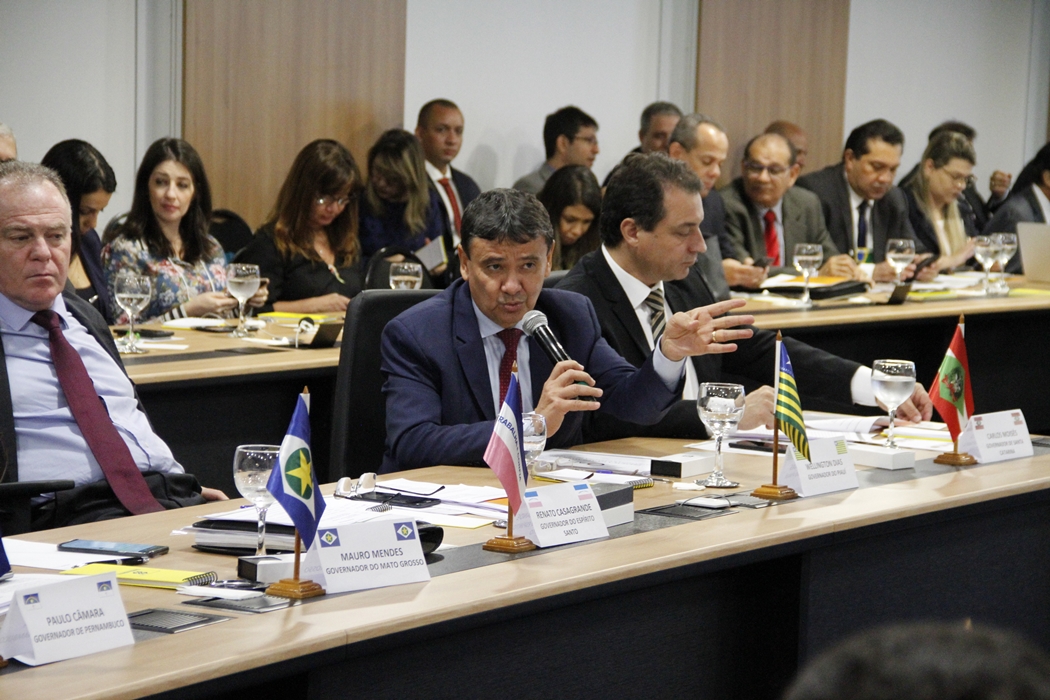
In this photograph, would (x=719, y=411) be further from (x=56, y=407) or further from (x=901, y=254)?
(x=901, y=254)

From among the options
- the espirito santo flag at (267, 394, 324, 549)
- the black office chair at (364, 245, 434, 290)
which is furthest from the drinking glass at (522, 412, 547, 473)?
the black office chair at (364, 245, 434, 290)

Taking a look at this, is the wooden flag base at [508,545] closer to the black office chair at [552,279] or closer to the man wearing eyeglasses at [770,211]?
the black office chair at [552,279]

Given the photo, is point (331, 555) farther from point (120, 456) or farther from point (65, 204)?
point (65, 204)

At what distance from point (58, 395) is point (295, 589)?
1.00 m

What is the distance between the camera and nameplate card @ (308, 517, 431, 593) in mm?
1680

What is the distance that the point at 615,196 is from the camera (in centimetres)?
336

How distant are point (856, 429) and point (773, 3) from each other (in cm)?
614

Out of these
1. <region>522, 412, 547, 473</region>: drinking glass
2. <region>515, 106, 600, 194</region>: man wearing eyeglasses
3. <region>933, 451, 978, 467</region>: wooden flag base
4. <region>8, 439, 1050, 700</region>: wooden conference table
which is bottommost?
<region>8, 439, 1050, 700</region>: wooden conference table

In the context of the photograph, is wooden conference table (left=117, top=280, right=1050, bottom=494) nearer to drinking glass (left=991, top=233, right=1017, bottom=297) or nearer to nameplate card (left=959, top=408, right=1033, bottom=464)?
drinking glass (left=991, top=233, right=1017, bottom=297)

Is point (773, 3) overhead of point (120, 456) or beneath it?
overhead

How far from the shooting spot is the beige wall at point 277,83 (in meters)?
6.23

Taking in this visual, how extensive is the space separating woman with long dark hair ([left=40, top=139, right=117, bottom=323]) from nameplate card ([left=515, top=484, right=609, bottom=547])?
2.83 m

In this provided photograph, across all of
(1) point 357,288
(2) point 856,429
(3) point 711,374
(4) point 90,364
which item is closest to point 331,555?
(4) point 90,364

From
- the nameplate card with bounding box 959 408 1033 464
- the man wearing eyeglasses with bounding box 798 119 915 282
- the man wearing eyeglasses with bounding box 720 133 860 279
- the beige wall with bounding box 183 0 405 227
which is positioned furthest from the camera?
the man wearing eyeglasses with bounding box 798 119 915 282
